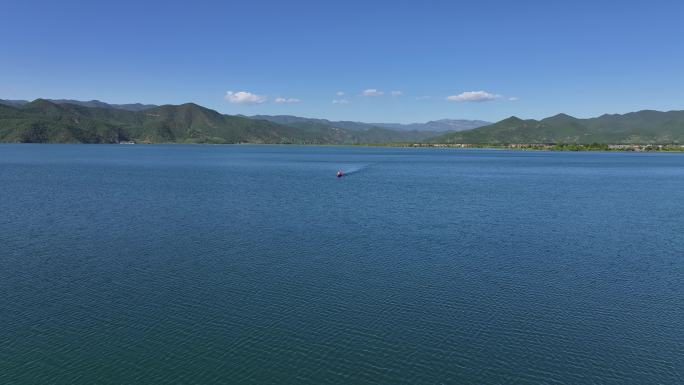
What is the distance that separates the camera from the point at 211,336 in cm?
3203

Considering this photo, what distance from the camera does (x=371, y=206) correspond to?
93438mm

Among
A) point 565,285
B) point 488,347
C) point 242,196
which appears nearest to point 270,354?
point 488,347

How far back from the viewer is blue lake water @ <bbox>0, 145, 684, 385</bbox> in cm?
2833

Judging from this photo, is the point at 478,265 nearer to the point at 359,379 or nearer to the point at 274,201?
the point at 359,379

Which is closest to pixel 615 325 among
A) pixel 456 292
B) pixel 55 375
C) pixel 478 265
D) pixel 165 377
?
pixel 456 292

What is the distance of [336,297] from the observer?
40.0 metres

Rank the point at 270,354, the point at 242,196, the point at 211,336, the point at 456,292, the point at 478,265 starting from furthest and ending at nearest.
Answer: the point at 242,196, the point at 478,265, the point at 456,292, the point at 211,336, the point at 270,354

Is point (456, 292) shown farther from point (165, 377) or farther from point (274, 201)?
point (274, 201)

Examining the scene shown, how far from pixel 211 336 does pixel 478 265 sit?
30381mm

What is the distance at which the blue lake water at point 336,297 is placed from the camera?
2833 cm

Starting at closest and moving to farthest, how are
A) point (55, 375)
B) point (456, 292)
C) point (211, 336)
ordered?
point (55, 375), point (211, 336), point (456, 292)

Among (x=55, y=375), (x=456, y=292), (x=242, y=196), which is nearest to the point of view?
(x=55, y=375)

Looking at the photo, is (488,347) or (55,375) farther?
(488,347)

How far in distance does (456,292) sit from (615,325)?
12.5 meters
